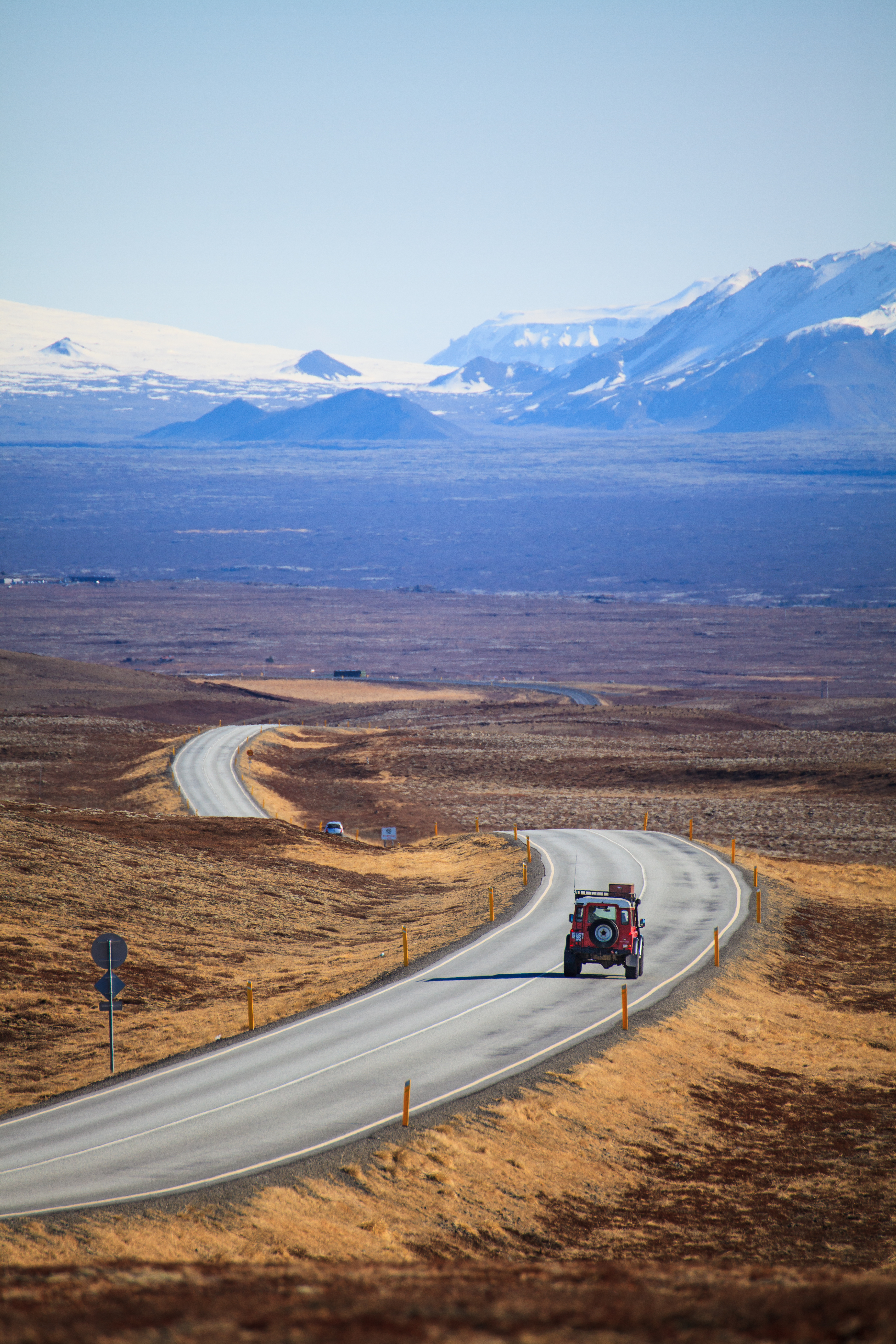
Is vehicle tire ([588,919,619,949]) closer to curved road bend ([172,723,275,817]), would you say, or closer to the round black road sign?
the round black road sign

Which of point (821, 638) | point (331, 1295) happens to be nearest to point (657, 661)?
point (821, 638)

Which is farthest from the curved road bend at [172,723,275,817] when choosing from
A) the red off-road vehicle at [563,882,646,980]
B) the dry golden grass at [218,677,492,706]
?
the dry golden grass at [218,677,492,706]

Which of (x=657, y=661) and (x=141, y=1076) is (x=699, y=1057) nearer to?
(x=141, y=1076)

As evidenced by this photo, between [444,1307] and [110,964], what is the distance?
1268cm

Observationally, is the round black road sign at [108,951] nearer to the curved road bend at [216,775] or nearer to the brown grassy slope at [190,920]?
the brown grassy slope at [190,920]

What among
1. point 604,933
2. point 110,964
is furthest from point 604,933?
point 110,964

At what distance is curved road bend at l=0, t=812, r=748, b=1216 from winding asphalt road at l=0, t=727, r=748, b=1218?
1.4 inches

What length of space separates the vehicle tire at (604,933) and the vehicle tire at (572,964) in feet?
1.93

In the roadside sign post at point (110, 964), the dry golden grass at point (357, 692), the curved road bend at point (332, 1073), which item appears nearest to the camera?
the curved road bend at point (332, 1073)

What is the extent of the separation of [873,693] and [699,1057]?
99942 millimetres

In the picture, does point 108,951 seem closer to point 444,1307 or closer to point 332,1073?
point 332,1073

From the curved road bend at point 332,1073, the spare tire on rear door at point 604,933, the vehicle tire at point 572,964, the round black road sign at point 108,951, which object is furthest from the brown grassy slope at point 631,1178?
the round black road sign at point 108,951

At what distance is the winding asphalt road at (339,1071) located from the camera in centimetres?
1627

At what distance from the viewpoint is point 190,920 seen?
1265 inches
